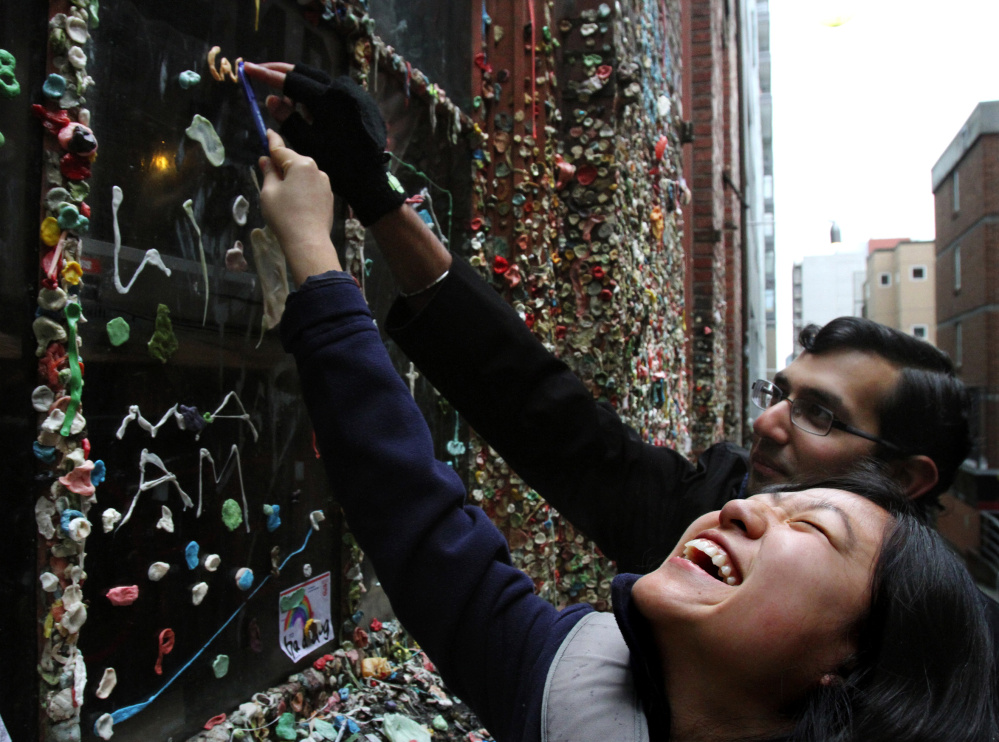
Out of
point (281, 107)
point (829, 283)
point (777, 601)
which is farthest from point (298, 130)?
point (829, 283)

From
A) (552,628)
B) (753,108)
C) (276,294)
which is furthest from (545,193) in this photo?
(753,108)

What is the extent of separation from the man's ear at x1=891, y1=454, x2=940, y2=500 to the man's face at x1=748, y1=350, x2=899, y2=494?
77 mm

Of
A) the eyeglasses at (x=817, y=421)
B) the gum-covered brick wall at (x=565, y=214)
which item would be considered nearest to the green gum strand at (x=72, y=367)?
the eyeglasses at (x=817, y=421)

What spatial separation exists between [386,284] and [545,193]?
958 mm

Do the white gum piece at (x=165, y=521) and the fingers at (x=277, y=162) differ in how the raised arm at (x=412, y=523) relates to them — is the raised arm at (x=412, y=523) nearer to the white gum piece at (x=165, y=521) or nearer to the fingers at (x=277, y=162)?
the fingers at (x=277, y=162)

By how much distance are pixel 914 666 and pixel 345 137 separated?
45.0 inches

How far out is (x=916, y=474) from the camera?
1.50 metres

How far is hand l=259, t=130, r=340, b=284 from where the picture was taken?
3.71ft

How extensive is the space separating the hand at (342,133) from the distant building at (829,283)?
132 ft

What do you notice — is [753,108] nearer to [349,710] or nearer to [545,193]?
[545,193]

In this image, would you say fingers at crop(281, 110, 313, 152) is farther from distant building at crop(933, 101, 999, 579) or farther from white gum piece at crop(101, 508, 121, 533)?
distant building at crop(933, 101, 999, 579)

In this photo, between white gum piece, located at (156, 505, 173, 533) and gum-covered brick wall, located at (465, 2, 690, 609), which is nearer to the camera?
white gum piece, located at (156, 505, 173, 533)

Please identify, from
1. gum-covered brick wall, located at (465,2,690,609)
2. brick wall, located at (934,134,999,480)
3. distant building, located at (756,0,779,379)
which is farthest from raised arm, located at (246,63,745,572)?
distant building, located at (756,0,779,379)

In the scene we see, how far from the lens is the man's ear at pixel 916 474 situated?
148 cm
